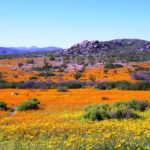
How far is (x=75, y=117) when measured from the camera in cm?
2441

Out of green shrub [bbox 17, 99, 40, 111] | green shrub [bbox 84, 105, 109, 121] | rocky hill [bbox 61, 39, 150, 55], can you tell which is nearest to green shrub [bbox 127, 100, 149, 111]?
green shrub [bbox 84, 105, 109, 121]

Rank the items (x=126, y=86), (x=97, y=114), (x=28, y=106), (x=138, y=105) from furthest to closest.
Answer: (x=126, y=86) < (x=28, y=106) < (x=138, y=105) < (x=97, y=114)

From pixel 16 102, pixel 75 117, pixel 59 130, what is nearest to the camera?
pixel 59 130

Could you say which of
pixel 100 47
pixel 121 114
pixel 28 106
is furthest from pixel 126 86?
pixel 100 47

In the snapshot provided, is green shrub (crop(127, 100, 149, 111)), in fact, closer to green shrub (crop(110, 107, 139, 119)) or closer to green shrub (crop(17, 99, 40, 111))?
green shrub (crop(110, 107, 139, 119))

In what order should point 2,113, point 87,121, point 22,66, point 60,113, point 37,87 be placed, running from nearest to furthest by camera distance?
point 87,121
point 60,113
point 2,113
point 37,87
point 22,66

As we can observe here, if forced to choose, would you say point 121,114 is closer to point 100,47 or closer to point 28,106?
point 28,106

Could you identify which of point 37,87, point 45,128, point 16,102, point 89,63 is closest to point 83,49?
point 89,63

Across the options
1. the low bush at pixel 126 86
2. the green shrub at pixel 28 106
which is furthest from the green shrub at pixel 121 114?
the low bush at pixel 126 86

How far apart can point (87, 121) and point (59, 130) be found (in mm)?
5111

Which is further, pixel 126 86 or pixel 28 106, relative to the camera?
pixel 126 86

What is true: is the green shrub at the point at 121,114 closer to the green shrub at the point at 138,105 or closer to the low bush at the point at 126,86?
the green shrub at the point at 138,105

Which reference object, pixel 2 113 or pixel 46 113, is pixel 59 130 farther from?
pixel 2 113

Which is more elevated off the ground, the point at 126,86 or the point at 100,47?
the point at 100,47
